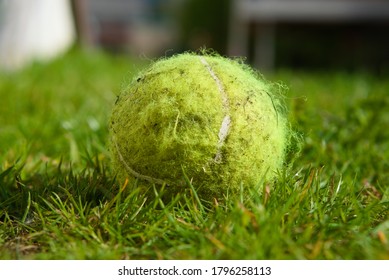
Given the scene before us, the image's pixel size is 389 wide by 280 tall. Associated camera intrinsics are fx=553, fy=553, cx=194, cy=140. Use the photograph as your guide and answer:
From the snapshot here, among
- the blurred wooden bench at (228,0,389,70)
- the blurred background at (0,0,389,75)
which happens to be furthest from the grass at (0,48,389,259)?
the blurred wooden bench at (228,0,389,70)

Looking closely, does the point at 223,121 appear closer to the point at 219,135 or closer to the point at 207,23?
the point at 219,135

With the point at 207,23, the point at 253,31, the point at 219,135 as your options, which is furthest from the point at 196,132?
the point at 207,23

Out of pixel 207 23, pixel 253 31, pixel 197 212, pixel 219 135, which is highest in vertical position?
pixel 207 23

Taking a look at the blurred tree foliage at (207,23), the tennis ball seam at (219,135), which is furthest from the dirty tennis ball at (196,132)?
the blurred tree foliage at (207,23)

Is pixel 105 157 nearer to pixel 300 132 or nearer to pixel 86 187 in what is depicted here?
pixel 86 187

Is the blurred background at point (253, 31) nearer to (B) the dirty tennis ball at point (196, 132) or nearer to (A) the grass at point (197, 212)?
(B) the dirty tennis ball at point (196, 132)

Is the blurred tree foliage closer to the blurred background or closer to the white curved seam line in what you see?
the blurred background
